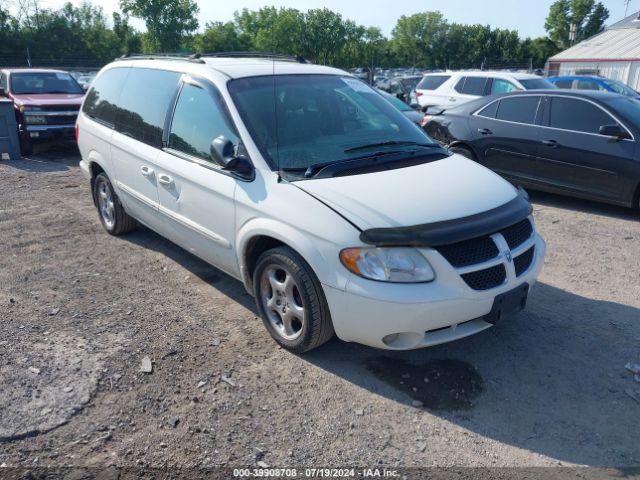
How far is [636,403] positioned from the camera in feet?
10.5

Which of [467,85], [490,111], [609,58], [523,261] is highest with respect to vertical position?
[609,58]

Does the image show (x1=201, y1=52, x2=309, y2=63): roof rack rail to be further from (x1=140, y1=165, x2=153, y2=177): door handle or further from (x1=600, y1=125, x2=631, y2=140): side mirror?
(x1=600, y1=125, x2=631, y2=140): side mirror

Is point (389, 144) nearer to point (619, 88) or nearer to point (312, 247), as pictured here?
point (312, 247)

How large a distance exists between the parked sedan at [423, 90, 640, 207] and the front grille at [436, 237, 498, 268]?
4406 mm

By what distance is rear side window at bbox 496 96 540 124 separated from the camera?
7.69m

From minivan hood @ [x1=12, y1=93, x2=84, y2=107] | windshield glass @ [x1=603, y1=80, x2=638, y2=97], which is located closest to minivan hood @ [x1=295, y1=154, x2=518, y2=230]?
minivan hood @ [x1=12, y1=93, x2=84, y2=107]

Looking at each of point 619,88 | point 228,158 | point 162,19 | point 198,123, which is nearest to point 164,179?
point 198,123

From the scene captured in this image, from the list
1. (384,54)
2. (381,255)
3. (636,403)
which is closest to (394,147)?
(381,255)

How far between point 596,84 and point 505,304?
560 inches

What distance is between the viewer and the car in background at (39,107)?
443 inches

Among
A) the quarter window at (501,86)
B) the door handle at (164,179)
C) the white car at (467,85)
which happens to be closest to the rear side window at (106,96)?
the door handle at (164,179)

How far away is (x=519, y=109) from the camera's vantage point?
7.86 metres

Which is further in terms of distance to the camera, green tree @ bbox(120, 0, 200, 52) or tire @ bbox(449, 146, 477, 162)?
green tree @ bbox(120, 0, 200, 52)

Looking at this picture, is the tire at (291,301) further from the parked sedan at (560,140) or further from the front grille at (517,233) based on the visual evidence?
the parked sedan at (560,140)
